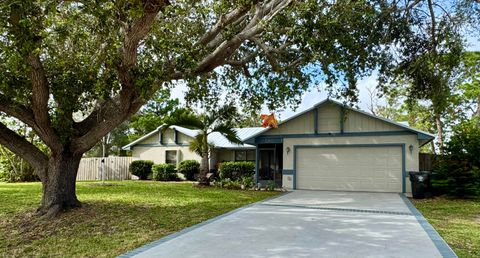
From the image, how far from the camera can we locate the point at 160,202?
11.8 metres

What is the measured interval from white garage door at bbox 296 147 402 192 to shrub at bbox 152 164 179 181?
973 centimetres

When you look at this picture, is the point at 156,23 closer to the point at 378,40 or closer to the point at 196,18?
the point at 196,18

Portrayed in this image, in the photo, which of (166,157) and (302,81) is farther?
(166,157)

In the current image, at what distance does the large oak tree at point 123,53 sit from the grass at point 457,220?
15.4ft

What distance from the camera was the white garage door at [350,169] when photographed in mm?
15641

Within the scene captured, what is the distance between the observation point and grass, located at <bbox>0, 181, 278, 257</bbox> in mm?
6332

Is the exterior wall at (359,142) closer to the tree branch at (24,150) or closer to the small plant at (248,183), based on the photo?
the small plant at (248,183)

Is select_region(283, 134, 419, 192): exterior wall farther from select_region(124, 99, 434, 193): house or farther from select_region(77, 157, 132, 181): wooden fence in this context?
select_region(77, 157, 132, 181): wooden fence

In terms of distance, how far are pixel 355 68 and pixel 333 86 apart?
3.82 ft

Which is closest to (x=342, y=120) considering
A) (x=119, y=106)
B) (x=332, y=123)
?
(x=332, y=123)

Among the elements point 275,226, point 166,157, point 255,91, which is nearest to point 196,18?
point 255,91

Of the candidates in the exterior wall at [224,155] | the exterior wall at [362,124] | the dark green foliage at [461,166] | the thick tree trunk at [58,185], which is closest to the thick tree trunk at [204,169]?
the exterior wall at [224,155]

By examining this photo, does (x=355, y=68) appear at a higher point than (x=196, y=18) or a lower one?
lower

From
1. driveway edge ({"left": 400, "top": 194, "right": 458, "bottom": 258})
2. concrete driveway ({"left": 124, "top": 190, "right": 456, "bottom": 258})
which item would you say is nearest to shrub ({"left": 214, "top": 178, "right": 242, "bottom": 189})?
concrete driveway ({"left": 124, "top": 190, "right": 456, "bottom": 258})
